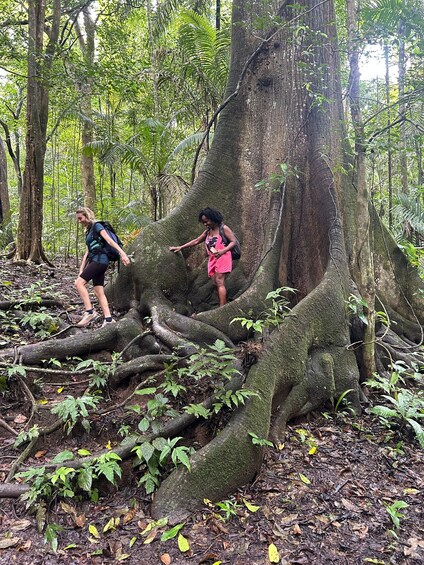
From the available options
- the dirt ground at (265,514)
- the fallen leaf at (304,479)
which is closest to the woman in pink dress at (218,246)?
the dirt ground at (265,514)

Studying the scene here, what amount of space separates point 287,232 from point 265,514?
3.65 meters

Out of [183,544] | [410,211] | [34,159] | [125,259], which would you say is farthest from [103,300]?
→ [410,211]

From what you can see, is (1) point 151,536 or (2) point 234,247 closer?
(1) point 151,536

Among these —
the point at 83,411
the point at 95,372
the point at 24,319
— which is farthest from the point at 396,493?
the point at 24,319

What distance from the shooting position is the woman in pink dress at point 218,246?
5273mm

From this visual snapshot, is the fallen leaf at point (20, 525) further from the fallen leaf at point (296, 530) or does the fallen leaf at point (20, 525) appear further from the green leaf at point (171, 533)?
the fallen leaf at point (296, 530)

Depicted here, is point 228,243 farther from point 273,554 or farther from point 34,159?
point 34,159

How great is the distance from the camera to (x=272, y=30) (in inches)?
231

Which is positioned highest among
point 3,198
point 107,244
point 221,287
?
point 3,198

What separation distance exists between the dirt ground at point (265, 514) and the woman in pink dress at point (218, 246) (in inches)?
79.5

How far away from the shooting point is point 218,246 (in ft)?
17.4

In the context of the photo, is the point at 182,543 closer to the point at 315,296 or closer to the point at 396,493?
the point at 396,493

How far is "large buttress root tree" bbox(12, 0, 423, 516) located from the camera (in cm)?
456

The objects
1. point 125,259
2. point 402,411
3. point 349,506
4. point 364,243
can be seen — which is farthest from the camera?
point 125,259
